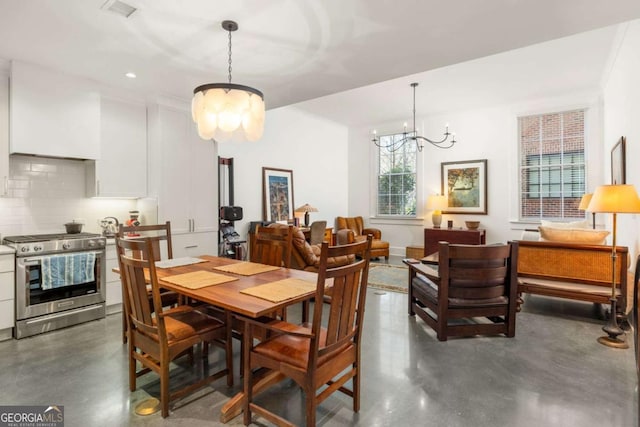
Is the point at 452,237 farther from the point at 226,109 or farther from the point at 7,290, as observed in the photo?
the point at 7,290

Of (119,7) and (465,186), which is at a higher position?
(119,7)

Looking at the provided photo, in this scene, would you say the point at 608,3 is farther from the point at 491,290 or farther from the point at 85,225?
the point at 85,225

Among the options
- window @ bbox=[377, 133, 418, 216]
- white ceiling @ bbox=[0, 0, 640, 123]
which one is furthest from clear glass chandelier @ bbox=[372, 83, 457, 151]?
white ceiling @ bbox=[0, 0, 640, 123]

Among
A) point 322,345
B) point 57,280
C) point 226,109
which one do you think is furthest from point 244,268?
point 57,280

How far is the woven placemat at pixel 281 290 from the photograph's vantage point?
1.93 metres

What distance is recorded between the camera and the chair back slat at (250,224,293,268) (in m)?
2.96

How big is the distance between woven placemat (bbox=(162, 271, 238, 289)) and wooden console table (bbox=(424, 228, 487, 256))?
537 cm

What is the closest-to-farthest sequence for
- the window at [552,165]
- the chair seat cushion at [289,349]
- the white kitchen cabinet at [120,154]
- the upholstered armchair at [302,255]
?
the chair seat cushion at [289,349]
the white kitchen cabinet at [120,154]
the upholstered armchair at [302,255]
the window at [552,165]

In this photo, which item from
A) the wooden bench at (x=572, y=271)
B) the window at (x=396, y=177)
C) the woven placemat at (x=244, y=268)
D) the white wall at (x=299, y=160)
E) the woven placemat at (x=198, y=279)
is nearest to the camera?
the woven placemat at (x=198, y=279)

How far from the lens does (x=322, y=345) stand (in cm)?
184

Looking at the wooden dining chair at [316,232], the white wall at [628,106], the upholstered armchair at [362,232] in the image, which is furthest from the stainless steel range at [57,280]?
the white wall at [628,106]

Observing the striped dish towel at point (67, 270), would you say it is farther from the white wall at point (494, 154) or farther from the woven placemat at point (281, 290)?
the white wall at point (494, 154)

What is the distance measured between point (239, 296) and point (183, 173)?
2.89 m

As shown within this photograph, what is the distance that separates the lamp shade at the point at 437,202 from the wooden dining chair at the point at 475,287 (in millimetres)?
4062
